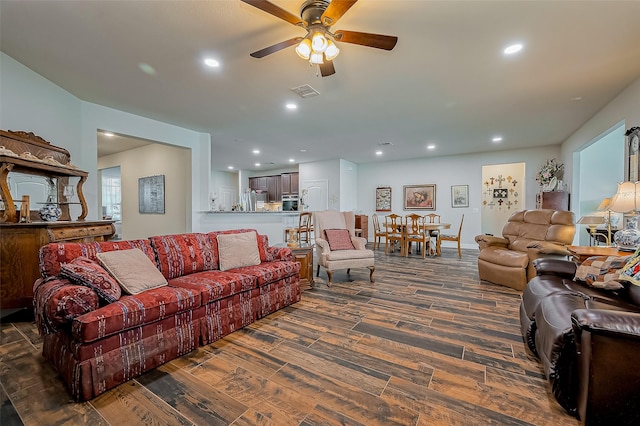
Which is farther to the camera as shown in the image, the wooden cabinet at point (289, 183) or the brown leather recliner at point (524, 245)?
the wooden cabinet at point (289, 183)

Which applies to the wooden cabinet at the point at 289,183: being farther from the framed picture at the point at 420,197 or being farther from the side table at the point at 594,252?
the side table at the point at 594,252

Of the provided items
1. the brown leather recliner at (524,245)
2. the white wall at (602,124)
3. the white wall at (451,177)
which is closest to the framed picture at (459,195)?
the white wall at (451,177)

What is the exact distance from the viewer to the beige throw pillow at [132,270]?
2041 millimetres

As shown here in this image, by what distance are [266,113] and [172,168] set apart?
10.2ft

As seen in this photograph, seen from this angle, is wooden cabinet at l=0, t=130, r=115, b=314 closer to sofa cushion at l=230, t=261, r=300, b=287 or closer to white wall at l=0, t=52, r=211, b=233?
white wall at l=0, t=52, r=211, b=233

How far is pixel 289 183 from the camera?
384 inches

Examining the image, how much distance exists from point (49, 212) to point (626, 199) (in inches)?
240

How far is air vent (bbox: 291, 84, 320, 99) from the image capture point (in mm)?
3373

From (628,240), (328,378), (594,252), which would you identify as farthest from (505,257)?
(328,378)

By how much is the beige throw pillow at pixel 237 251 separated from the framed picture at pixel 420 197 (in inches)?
249

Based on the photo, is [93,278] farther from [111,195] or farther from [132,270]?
[111,195]

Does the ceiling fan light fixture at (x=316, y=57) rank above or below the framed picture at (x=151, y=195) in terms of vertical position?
above

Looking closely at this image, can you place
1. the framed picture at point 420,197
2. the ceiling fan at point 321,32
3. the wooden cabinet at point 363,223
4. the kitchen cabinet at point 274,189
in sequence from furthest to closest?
the kitchen cabinet at point 274,189 < the wooden cabinet at point 363,223 < the framed picture at point 420,197 < the ceiling fan at point 321,32

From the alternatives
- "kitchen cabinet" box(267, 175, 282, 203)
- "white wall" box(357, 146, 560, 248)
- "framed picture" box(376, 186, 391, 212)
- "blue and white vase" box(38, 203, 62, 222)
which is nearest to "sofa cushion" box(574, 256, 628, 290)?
"blue and white vase" box(38, 203, 62, 222)
